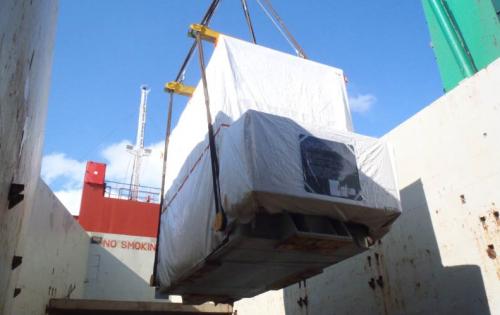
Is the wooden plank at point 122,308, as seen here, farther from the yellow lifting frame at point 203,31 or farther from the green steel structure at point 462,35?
the green steel structure at point 462,35

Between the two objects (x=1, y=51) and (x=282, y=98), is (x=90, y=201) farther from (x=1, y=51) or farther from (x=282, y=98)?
(x=1, y=51)

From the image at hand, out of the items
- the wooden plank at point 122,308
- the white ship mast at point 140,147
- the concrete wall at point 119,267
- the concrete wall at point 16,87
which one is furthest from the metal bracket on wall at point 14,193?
the white ship mast at point 140,147

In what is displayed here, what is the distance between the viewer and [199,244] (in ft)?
15.5

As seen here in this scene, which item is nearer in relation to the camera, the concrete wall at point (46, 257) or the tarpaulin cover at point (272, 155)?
the tarpaulin cover at point (272, 155)

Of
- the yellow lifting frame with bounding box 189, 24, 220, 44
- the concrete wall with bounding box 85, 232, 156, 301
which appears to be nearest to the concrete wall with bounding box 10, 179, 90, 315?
the concrete wall with bounding box 85, 232, 156, 301

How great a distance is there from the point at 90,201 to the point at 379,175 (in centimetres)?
1315

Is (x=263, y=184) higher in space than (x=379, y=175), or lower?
lower

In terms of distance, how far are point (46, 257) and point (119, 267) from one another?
18.8 feet

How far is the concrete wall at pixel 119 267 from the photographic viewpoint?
12.9 metres

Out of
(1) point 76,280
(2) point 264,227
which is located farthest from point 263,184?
(1) point 76,280

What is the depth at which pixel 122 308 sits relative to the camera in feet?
29.8

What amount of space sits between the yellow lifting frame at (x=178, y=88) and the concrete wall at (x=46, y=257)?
2.74 meters

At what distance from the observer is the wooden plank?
28.3 ft

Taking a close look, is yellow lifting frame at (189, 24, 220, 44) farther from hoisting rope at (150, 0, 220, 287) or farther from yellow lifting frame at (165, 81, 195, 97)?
yellow lifting frame at (165, 81, 195, 97)
